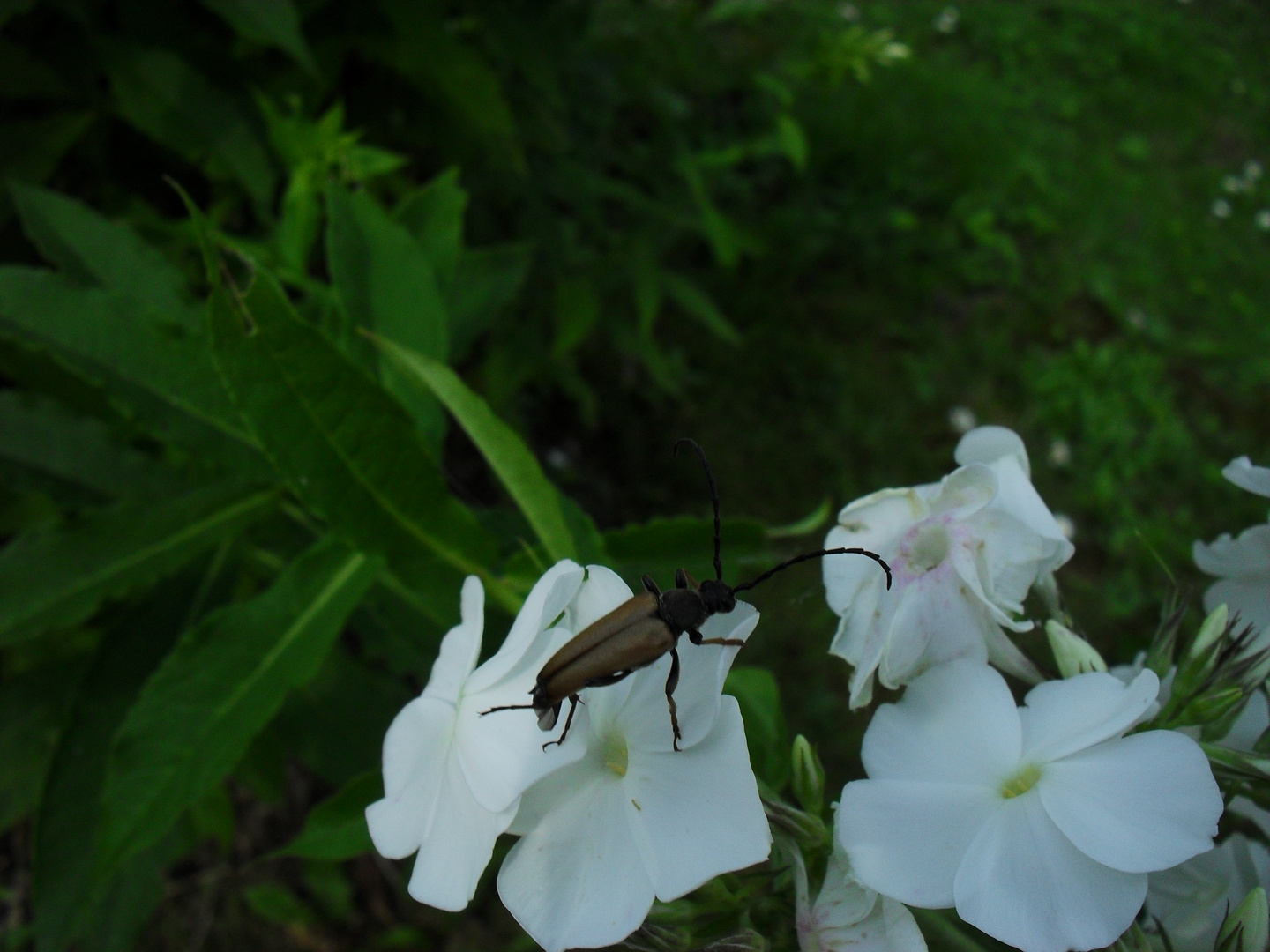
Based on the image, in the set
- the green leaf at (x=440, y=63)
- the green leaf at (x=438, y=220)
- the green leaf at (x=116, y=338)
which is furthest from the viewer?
the green leaf at (x=440, y=63)

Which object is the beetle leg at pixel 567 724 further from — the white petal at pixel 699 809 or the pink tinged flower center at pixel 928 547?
the pink tinged flower center at pixel 928 547

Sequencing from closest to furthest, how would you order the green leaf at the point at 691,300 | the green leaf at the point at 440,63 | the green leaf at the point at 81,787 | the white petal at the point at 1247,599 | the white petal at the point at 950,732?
1. the white petal at the point at 950,732
2. the white petal at the point at 1247,599
3. the green leaf at the point at 81,787
4. the green leaf at the point at 440,63
5. the green leaf at the point at 691,300

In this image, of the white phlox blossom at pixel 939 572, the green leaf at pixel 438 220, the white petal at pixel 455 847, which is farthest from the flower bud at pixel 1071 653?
the green leaf at pixel 438 220

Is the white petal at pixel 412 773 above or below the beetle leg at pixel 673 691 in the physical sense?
below

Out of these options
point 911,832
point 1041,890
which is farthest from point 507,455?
point 1041,890

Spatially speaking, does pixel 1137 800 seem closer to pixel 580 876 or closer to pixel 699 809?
pixel 699 809
